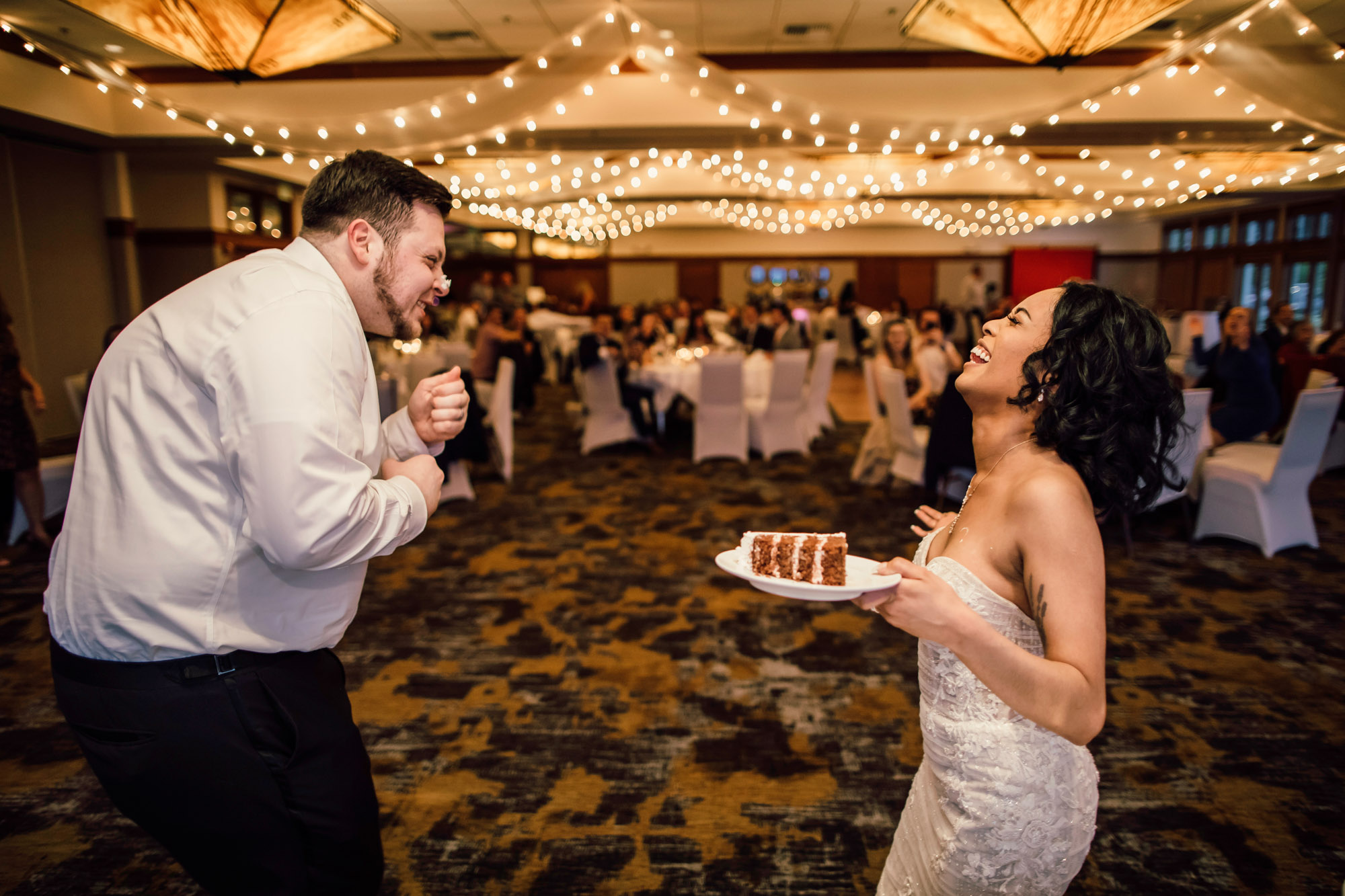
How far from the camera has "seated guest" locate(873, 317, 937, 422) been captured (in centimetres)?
585

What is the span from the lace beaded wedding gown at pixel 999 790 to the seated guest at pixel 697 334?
832cm

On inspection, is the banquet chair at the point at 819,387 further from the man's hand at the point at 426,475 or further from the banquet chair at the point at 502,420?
the man's hand at the point at 426,475

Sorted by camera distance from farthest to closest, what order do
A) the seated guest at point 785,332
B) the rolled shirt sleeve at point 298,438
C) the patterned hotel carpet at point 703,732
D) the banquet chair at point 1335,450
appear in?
the seated guest at point 785,332 → the banquet chair at point 1335,450 → the patterned hotel carpet at point 703,732 → the rolled shirt sleeve at point 298,438

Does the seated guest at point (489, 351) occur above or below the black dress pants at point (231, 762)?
above

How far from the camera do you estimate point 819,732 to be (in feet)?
9.27

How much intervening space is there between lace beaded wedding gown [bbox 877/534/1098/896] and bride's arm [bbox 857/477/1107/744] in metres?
0.12

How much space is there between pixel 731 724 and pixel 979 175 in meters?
13.0

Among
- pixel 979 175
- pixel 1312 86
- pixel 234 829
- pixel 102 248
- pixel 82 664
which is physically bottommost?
pixel 234 829

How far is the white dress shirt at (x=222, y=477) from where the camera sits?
1.05 m

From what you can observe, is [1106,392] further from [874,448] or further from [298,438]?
[874,448]

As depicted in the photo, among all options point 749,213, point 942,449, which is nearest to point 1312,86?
point 942,449

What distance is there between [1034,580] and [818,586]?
313 mm

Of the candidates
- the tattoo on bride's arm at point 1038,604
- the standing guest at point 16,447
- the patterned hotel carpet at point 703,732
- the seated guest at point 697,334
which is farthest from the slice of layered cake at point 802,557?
the seated guest at point 697,334

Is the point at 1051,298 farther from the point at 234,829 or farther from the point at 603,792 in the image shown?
the point at 603,792
